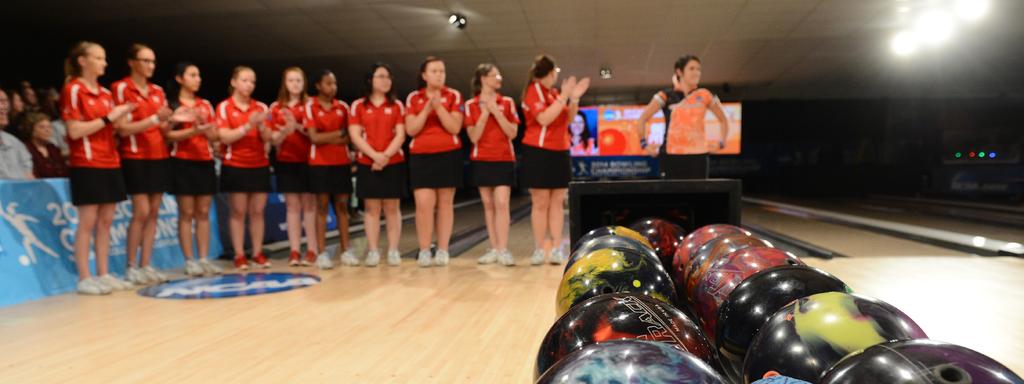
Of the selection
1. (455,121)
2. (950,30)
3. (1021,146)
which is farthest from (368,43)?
(1021,146)

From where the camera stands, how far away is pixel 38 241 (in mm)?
2791

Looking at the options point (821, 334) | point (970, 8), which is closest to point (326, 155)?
point (821, 334)

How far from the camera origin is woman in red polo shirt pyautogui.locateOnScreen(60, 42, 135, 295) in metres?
2.65

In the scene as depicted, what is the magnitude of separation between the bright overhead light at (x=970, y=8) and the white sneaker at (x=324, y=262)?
6.06 metres

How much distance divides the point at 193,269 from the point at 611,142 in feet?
19.0

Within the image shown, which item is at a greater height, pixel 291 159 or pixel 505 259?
pixel 291 159

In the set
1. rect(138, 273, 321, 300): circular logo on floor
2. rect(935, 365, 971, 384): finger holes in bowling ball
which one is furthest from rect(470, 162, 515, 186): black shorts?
rect(935, 365, 971, 384): finger holes in bowling ball

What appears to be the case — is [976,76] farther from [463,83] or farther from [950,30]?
[463,83]

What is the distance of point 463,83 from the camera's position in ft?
31.6

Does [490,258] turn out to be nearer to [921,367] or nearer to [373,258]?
→ [373,258]

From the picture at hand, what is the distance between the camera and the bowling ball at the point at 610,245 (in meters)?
1.85

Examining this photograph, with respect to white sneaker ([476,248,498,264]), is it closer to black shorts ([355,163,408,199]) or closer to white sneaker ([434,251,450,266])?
white sneaker ([434,251,450,266])

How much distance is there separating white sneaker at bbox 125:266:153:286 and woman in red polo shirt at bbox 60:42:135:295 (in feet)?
0.43

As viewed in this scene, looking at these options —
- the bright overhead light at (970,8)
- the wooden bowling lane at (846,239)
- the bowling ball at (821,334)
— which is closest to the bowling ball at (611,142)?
the wooden bowling lane at (846,239)
